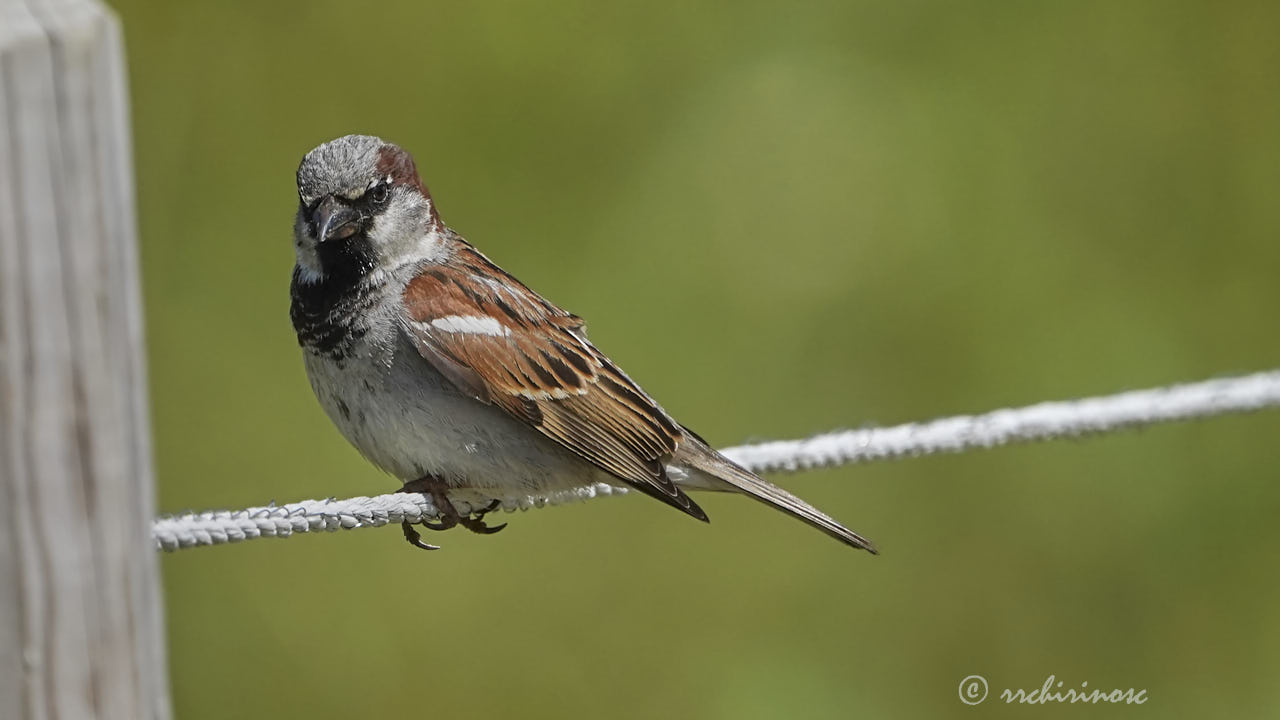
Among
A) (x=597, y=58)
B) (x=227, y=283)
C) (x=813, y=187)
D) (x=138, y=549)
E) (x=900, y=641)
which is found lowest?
(x=138, y=549)

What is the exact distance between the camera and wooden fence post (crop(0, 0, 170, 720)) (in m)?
1.03

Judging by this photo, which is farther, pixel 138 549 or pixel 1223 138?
pixel 1223 138

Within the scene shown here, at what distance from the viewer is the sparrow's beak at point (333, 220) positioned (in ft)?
8.18

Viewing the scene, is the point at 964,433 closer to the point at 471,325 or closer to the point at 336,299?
the point at 471,325

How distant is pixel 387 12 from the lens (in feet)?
12.6

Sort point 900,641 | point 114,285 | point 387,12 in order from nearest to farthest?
point 114,285, point 900,641, point 387,12

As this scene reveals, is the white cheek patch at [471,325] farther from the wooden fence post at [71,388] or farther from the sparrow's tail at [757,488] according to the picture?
the wooden fence post at [71,388]

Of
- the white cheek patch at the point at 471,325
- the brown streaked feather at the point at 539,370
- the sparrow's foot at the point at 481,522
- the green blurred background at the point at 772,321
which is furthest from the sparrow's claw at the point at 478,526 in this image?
the green blurred background at the point at 772,321

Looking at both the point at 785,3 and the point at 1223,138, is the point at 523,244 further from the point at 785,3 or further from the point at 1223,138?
Result: the point at 1223,138

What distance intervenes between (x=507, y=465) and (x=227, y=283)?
1.34 metres

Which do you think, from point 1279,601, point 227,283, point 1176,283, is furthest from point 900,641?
point 227,283

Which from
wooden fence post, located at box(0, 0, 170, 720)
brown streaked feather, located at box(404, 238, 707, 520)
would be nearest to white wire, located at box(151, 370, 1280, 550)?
brown streaked feather, located at box(404, 238, 707, 520)

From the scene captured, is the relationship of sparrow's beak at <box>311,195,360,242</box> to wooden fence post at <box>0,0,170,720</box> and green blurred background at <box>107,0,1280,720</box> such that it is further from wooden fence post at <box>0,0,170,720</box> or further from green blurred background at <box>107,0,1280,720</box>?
wooden fence post at <box>0,0,170,720</box>

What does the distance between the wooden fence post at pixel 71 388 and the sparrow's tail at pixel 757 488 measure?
1.53 metres
